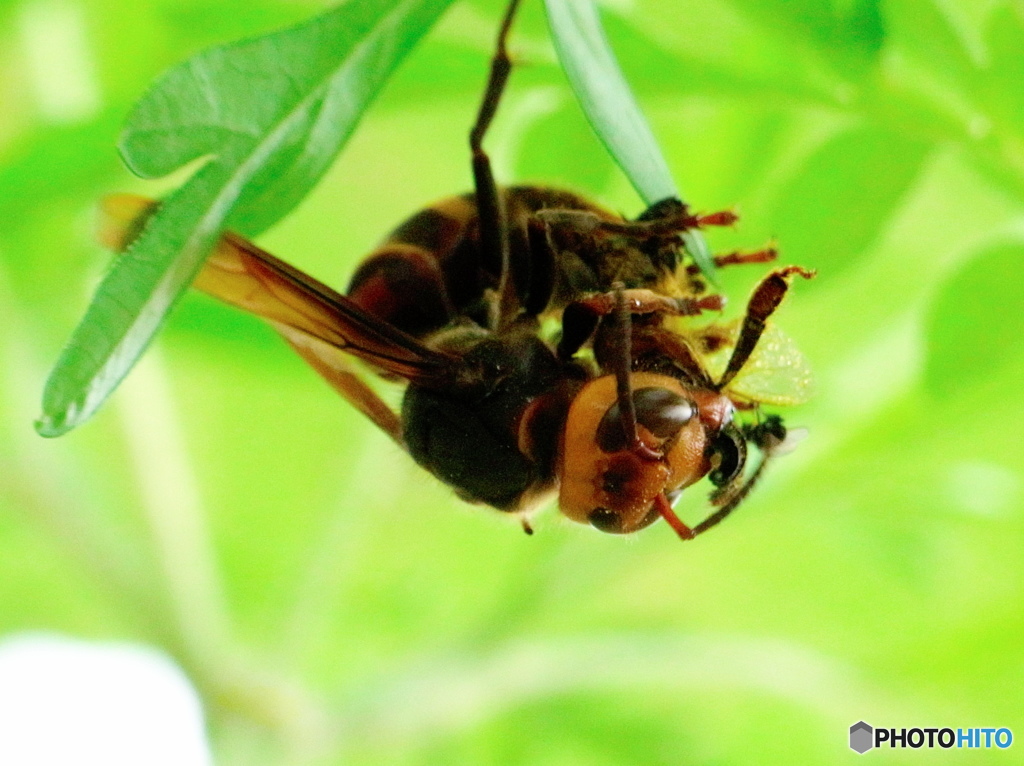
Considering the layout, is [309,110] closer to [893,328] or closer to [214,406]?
[893,328]

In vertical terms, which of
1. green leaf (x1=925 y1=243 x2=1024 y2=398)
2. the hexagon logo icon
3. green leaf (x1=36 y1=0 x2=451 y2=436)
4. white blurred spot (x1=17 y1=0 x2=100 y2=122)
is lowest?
green leaf (x1=36 y1=0 x2=451 y2=436)

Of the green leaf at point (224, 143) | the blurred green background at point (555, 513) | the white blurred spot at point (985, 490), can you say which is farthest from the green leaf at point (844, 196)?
the green leaf at point (224, 143)

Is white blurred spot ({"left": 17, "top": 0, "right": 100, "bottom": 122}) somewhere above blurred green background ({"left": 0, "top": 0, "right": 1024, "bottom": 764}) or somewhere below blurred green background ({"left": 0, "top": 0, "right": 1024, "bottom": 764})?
above

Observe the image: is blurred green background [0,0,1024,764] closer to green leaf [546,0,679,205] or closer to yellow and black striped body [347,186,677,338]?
yellow and black striped body [347,186,677,338]

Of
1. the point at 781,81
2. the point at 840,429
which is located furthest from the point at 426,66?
the point at 840,429

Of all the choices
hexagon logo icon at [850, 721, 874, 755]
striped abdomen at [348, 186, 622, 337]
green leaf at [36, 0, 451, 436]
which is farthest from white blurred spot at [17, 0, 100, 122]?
hexagon logo icon at [850, 721, 874, 755]
